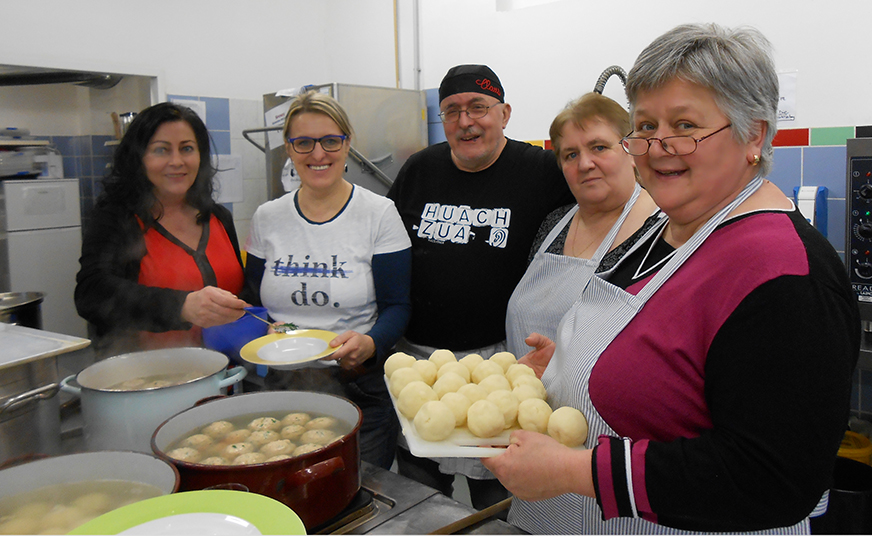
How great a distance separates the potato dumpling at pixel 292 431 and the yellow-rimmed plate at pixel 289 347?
41cm

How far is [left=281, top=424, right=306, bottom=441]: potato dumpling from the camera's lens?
105 cm

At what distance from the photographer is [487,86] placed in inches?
76.4

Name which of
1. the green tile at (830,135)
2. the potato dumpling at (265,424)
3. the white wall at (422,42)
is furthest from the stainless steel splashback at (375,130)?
the potato dumpling at (265,424)

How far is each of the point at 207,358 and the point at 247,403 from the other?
0.80ft

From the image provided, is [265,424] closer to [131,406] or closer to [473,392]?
[131,406]

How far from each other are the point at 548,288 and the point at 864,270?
132 cm

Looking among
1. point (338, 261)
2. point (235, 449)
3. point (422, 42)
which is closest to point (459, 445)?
point (235, 449)

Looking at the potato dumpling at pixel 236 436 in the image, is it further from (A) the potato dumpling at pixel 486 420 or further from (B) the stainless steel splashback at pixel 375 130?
(B) the stainless steel splashback at pixel 375 130

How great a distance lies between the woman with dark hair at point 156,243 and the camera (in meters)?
1.77

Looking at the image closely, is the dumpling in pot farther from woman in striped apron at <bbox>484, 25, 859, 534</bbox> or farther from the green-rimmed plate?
woman in striped apron at <bbox>484, 25, 859, 534</bbox>

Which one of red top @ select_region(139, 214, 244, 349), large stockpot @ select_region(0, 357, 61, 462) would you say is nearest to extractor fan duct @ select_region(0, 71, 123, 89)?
red top @ select_region(139, 214, 244, 349)

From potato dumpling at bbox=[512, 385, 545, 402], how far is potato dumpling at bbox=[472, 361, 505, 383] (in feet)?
0.33

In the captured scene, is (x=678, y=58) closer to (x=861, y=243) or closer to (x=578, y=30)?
(x=861, y=243)

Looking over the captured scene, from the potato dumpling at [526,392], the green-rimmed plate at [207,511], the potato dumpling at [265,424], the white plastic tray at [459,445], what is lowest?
the white plastic tray at [459,445]
